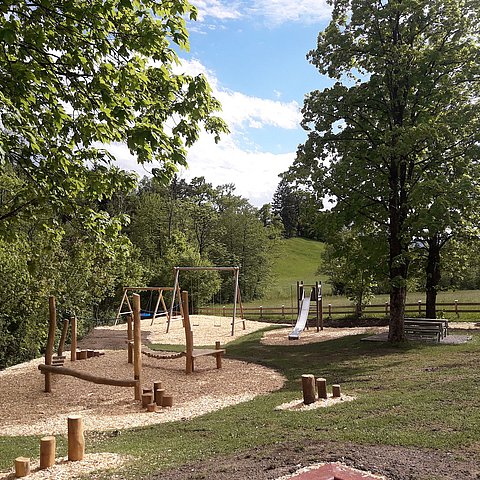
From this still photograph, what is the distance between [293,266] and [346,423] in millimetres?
75389

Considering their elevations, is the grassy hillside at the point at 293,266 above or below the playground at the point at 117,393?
above

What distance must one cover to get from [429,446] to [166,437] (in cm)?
404

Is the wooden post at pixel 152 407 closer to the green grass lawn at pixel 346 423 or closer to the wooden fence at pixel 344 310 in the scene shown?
the green grass lawn at pixel 346 423

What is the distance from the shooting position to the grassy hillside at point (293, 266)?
6003 cm

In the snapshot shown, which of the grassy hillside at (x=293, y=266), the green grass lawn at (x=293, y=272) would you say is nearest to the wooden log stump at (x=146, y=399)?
the green grass lawn at (x=293, y=272)

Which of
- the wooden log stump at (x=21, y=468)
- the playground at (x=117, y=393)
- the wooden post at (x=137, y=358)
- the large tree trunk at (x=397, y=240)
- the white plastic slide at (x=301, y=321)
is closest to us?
the wooden log stump at (x=21, y=468)

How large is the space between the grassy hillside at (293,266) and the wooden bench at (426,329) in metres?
35.2

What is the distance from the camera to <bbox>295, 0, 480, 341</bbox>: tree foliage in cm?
1653

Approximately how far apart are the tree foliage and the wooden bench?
1.00m

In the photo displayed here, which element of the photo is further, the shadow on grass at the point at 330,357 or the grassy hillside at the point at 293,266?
the grassy hillside at the point at 293,266

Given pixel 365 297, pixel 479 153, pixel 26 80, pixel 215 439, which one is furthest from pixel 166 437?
pixel 365 297

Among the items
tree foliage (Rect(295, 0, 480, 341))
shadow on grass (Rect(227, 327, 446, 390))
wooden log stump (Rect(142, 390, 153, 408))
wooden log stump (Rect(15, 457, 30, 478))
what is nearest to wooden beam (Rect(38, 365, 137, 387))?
wooden log stump (Rect(142, 390, 153, 408))

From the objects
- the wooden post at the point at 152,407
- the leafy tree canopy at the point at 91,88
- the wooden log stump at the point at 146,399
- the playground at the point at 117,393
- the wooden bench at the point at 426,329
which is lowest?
the playground at the point at 117,393

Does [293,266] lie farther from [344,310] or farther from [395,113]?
[395,113]
